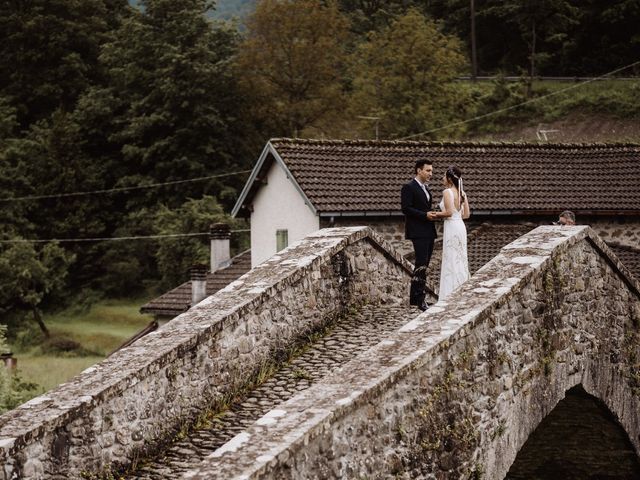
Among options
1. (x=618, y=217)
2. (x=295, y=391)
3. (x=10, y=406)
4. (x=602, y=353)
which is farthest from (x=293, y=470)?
(x=618, y=217)

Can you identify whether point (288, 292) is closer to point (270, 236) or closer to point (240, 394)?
point (240, 394)

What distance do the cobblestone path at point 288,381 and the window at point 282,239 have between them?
1397cm

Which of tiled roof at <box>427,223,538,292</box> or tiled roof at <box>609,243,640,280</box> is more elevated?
tiled roof at <box>427,223,538,292</box>

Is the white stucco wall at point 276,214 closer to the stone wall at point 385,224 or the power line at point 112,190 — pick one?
the stone wall at point 385,224

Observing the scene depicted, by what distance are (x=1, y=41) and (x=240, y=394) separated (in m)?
54.9

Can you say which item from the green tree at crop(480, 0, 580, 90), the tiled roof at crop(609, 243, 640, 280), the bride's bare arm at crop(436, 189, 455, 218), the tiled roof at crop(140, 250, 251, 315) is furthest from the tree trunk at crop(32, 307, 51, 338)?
the bride's bare arm at crop(436, 189, 455, 218)

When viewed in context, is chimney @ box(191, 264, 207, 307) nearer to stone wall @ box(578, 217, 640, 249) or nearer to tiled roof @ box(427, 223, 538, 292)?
tiled roof @ box(427, 223, 538, 292)

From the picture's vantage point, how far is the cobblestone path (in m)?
8.91

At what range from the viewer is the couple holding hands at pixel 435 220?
478 inches

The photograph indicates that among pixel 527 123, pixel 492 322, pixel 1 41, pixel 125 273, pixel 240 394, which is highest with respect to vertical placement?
pixel 1 41

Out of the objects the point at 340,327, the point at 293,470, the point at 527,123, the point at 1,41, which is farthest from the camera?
the point at 1,41

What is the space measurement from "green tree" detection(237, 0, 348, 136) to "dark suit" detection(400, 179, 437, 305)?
126 feet

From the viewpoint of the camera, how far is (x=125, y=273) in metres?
51.3

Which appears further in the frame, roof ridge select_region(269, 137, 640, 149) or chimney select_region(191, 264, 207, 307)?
chimney select_region(191, 264, 207, 307)
